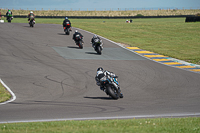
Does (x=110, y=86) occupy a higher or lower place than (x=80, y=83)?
higher

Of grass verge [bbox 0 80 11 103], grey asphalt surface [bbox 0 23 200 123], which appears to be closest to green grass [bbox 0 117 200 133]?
grey asphalt surface [bbox 0 23 200 123]

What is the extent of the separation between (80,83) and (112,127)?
838 centimetres

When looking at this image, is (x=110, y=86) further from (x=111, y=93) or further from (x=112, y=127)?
(x=112, y=127)

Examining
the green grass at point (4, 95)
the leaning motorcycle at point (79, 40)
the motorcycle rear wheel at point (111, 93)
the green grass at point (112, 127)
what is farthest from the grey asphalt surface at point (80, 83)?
the green grass at point (112, 127)

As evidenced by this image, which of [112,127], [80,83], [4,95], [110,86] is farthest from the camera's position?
[80,83]

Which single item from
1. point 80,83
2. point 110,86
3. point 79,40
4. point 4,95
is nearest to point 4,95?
point 4,95

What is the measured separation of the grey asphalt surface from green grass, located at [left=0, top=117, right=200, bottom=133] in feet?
4.16

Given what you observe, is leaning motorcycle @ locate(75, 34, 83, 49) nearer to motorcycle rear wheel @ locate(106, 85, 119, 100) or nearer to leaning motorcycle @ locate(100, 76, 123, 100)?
leaning motorcycle @ locate(100, 76, 123, 100)

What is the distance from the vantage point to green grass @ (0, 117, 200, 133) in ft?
22.0

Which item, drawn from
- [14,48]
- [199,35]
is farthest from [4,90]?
[199,35]

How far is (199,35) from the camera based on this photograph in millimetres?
39344

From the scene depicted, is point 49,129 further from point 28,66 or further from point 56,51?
point 56,51

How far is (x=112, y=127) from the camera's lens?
7137 millimetres

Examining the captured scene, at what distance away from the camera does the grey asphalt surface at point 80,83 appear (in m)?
9.75
